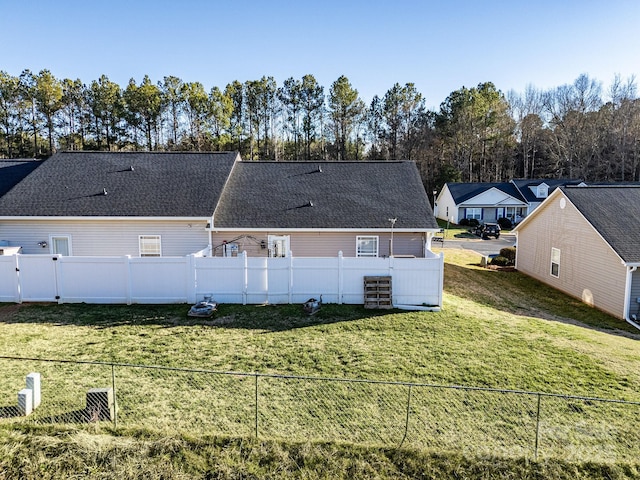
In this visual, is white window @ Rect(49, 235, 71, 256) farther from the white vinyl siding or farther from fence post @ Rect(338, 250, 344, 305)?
fence post @ Rect(338, 250, 344, 305)

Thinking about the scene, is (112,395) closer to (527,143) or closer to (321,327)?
(321,327)

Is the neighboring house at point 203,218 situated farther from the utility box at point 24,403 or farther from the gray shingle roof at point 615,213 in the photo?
the utility box at point 24,403

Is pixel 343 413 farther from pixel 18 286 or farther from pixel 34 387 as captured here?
pixel 18 286

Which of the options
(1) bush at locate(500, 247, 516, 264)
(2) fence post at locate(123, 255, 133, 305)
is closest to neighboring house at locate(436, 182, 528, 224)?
(1) bush at locate(500, 247, 516, 264)

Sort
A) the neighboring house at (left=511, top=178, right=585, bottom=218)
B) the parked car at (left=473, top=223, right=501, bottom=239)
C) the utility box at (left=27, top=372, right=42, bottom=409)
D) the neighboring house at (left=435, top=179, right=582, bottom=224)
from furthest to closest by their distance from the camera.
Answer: the neighboring house at (left=435, top=179, right=582, bottom=224), the neighboring house at (left=511, top=178, right=585, bottom=218), the parked car at (left=473, top=223, right=501, bottom=239), the utility box at (left=27, top=372, right=42, bottom=409)

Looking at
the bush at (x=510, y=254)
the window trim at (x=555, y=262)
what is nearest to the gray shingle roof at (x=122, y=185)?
the window trim at (x=555, y=262)
